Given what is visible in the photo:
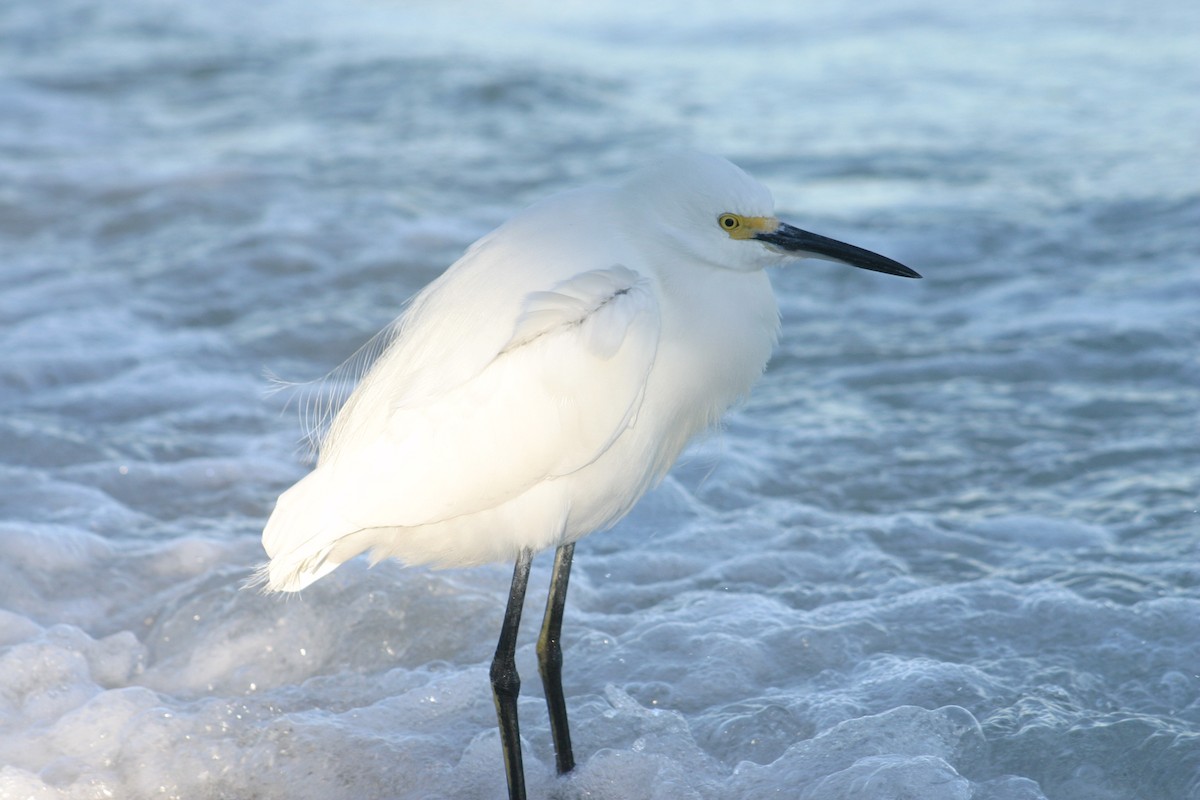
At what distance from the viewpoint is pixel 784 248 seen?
2.60 meters

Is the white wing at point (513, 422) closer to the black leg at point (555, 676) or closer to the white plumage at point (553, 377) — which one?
the white plumage at point (553, 377)

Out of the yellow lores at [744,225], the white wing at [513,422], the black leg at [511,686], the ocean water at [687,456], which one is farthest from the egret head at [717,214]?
the black leg at [511,686]

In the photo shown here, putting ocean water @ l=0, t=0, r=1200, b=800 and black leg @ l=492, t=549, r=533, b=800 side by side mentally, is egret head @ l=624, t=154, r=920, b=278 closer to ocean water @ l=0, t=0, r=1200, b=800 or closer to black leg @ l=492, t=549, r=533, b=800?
ocean water @ l=0, t=0, r=1200, b=800

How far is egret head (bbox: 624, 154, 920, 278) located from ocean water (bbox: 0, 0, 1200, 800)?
0.53m

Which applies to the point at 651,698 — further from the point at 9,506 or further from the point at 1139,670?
the point at 9,506

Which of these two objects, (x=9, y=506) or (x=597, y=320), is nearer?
(x=597, y=320)

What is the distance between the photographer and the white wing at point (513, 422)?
2.45 meters

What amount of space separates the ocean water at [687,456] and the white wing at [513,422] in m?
0.61

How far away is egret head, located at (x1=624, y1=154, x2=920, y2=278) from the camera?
258cm

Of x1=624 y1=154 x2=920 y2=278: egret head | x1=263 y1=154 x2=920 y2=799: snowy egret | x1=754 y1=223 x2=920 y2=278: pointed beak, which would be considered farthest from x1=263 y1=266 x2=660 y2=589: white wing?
x1=754 y1=223 x2=920 y2=278: pointed beak

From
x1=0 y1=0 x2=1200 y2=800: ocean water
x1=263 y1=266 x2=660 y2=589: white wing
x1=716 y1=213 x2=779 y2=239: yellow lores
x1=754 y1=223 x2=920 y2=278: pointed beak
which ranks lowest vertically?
x1=0 y1=0 x2=1200 y2=800: ocean water

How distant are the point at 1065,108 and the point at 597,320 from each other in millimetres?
6363

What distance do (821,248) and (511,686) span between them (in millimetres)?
1113

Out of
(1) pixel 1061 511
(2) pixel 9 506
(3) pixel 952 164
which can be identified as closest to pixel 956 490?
(1) pixel 1061 511
